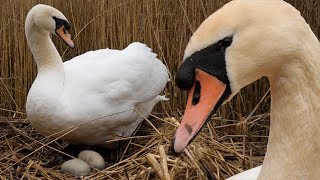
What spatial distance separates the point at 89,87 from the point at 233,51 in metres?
2.27

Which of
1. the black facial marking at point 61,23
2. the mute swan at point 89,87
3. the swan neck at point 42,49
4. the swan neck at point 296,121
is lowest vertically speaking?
the mute swan at point 89,87

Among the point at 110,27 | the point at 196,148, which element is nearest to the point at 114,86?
the point at 110,27

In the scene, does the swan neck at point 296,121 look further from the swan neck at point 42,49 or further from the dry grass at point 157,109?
the swan neck at point 42,49

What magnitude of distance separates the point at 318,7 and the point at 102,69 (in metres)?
1.40

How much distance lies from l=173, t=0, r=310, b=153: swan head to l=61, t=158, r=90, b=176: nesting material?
1.92m

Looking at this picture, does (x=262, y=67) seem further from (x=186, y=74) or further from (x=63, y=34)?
(x=63, y=34)

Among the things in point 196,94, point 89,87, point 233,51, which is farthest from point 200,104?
point 89,87

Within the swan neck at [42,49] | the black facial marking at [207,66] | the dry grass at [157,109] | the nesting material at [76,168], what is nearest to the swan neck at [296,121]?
the black facial marking at [207,66]

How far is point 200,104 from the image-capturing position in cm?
126

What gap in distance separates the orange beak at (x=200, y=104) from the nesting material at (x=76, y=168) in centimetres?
192

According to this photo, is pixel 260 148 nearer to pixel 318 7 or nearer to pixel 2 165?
pixel 318 7

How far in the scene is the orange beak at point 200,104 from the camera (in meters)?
1.25

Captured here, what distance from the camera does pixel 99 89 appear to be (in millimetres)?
3422

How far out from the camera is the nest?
2494 millimetres
